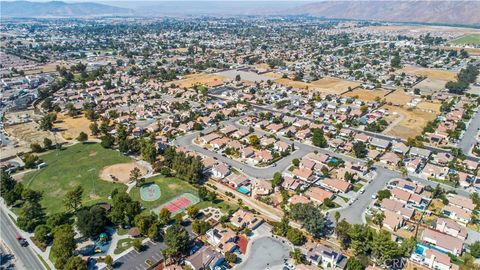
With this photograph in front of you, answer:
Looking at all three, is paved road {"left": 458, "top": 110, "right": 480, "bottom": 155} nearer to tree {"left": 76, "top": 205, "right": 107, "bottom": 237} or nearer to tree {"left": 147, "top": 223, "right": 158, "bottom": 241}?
tree {"left": 147, "top": 223, "right": 158, "bottom": 241}

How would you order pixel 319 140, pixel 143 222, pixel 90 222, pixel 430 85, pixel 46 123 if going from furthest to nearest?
1. pixel 430 85
2. pixel 46 123
3. pixel 319 140
4. pixel 143 222
5. pixel 90 222

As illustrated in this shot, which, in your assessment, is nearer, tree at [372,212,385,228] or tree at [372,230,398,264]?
tree at [372,230,398,264]

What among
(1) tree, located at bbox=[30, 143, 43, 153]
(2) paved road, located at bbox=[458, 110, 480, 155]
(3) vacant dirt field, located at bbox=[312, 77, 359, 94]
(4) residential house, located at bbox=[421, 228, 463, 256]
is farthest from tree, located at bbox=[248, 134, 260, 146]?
(3) vacant dirt field, located at bbox=[312, 77, 359, 94]

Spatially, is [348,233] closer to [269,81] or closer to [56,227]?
[56,227]

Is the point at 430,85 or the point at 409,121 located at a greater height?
the point at 430,85

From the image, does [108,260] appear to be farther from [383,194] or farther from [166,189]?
[383,194]

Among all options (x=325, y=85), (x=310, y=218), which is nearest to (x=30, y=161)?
(x=310, y=218)

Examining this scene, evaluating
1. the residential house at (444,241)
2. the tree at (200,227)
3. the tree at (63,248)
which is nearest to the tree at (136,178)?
the tree at (63,248)
